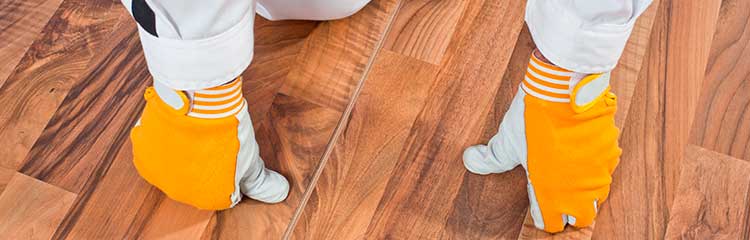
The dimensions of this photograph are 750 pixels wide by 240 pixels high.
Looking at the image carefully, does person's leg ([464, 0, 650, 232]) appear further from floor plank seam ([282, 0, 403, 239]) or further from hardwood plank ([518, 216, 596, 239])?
floor plank seam ([282, 0, 403, 239])

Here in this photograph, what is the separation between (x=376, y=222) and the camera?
865 mm

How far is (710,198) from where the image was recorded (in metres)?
0.89

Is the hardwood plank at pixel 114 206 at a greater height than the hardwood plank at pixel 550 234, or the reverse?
the hardwood plank at pixel 550 234

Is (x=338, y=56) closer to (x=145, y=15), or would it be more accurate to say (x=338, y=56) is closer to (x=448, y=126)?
(x=448, y=126)

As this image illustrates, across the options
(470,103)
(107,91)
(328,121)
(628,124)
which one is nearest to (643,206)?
(628,124)

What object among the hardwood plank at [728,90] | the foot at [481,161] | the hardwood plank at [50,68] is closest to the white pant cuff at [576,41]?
the foot at [481,161]

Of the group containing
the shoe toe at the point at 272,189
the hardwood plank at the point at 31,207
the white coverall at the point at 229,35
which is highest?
the white coverall at the point at 229,35

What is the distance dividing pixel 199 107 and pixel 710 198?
0.56 m

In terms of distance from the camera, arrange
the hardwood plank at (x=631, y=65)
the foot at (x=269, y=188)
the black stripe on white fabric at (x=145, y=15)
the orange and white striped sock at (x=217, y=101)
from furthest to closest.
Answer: the hardwood plank at (x=631, y=65) → the foot at (x=269, y=188) → the orange and white striped sock at (x=217, y=101) → the black stripe on white fabric at (x=145, y=15)

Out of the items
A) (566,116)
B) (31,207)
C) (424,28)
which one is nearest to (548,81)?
(566,116)

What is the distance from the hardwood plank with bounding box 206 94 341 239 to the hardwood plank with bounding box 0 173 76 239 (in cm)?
16

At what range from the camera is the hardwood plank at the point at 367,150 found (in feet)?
2.83

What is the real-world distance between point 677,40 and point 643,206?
0.72 ft

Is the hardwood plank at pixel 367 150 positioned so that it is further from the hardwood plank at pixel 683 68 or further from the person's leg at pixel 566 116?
the hardwood plank at pixel 683 68
